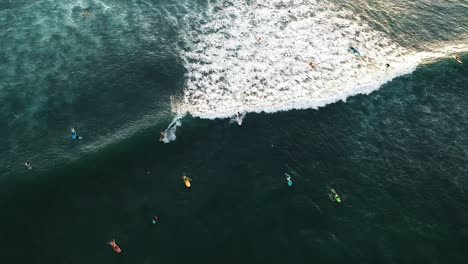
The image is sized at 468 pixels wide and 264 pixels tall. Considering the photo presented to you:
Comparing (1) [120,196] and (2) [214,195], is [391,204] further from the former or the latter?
(1) [120,196]

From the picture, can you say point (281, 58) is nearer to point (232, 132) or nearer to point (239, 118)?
point (239, 118)

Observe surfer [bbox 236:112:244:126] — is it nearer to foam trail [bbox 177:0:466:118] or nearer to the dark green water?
the dark green water

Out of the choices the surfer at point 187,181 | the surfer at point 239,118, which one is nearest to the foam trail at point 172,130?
the surfer at point 187,181

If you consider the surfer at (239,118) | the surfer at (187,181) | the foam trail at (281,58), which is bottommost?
the surfer at (187,181)

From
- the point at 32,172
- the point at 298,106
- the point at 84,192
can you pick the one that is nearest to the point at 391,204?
the point at 298,106

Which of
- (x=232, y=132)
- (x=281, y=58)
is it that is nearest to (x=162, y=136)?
(x=232, y=132)

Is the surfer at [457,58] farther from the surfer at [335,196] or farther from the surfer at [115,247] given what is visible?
the surfer at [115,247]

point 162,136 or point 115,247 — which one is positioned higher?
point 162,136
